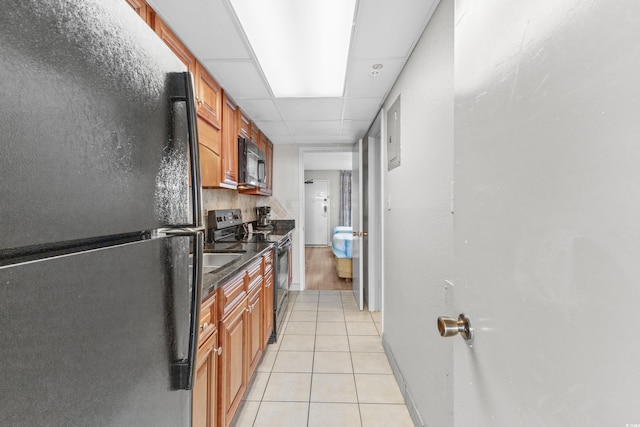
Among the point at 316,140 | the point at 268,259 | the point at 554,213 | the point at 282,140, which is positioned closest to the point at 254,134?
the point at 282,140

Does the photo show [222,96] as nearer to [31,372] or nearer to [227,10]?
[227,10]

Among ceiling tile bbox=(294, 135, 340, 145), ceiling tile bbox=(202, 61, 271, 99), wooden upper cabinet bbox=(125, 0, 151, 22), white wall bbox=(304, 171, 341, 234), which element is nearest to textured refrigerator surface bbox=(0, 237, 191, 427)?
wooden upper cabinet bbox=(125, 0, 151, 22)

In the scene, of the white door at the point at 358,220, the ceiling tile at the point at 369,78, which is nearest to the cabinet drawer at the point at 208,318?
the ceiling tile at the point at 369,78

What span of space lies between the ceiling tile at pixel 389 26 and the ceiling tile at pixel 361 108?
712mm

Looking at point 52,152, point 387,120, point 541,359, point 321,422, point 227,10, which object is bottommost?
point 321,422

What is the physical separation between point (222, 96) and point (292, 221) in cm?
231

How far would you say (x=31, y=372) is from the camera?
362 millimetres

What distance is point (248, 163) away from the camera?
272 centimetres

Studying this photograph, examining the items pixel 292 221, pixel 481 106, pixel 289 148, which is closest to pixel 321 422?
pixel 481 106

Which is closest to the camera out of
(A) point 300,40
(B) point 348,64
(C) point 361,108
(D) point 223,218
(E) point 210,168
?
(A) point 300,40

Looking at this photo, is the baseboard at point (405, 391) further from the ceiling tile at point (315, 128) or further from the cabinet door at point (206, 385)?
the ceiling tile at point (315, 128)

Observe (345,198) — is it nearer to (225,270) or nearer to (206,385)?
(225,270)

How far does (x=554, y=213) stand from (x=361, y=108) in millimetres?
2408

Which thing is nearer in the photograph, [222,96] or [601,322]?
[601,322]
